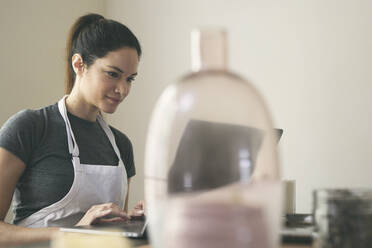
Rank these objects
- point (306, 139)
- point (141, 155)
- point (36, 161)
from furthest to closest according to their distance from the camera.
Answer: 1. point (141, 155)
2. point (306, 139)
3. point (36, 161)

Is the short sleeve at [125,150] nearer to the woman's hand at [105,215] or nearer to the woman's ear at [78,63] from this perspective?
the woman's ear at [78,63]

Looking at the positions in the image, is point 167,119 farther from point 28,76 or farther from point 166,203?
point 28,76

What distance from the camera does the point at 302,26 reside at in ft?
7.97

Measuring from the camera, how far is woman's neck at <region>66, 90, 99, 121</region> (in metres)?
1.76

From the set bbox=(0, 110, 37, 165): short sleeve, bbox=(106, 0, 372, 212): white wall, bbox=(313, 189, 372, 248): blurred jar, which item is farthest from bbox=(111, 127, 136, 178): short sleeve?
bbox=(313, 189, 372, 248): blurred jar

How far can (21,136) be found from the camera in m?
1.50

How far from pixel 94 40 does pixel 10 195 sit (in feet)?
2.18

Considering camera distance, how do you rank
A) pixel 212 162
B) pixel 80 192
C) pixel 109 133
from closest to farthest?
1. pixel 212 162
2. pixel 80 192
3. pixel 109 133

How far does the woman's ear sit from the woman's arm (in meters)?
0.47

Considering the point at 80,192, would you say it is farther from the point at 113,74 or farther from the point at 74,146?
the point at 113,74

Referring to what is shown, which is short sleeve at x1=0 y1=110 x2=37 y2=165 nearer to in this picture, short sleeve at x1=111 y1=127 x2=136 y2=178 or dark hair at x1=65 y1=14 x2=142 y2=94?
dark hair at x1=65 y1=14 x2=142 y2=94

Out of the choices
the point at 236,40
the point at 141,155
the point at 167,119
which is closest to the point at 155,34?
the point at 236,40

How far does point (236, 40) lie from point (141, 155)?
96 cm

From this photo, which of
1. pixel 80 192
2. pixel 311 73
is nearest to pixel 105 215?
pixel 80 192
